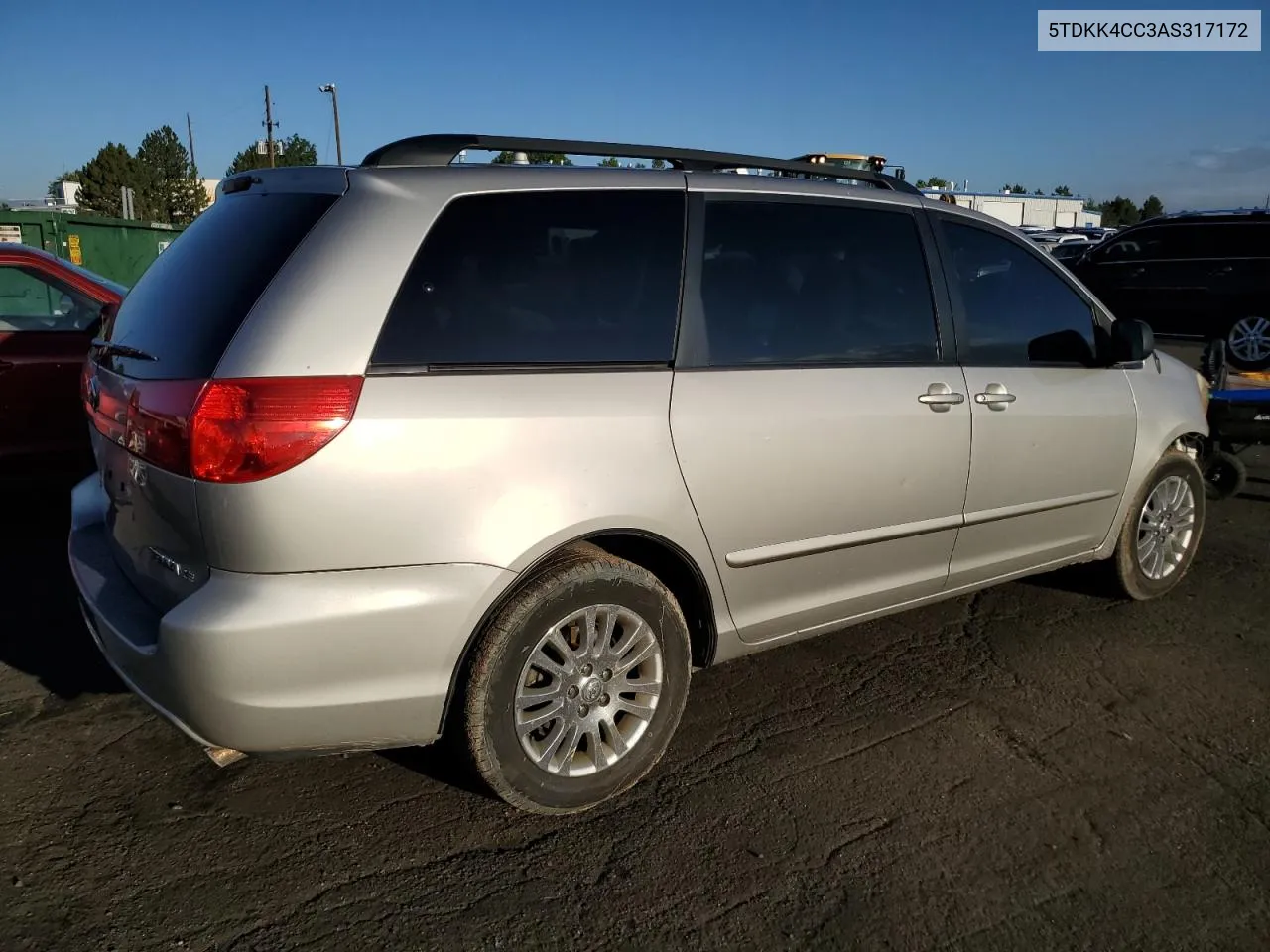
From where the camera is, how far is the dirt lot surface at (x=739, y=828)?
2.44 m

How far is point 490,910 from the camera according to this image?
249cm

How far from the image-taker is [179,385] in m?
2.44

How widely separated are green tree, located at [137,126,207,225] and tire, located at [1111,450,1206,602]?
51452 mm

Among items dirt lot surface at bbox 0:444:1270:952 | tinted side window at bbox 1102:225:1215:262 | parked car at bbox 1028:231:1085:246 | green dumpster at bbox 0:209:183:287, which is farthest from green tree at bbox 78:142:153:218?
dirt lot surface at bbox 0:444:1270:952

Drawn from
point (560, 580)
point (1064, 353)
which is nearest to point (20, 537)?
point (560, 580)

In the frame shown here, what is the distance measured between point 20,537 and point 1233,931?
18.4ft

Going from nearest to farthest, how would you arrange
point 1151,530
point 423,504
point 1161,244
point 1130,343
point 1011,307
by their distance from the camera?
point 423,504
point 1011,307
point 1130,343
point 1151,530
point 1161,244

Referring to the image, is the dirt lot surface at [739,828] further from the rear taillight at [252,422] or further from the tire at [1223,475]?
the tire at [1223,475]

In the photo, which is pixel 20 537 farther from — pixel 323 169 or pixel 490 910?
pixel 490 910

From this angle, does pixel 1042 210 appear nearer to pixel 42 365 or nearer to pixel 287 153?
pixel 287 153

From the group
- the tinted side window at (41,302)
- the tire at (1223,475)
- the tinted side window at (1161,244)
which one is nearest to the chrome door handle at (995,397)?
the tire at (1223,475)

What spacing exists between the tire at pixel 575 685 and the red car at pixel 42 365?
12.0ft

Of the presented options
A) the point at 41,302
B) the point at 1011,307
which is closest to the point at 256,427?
the point at 1011,307

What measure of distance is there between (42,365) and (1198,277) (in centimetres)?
1247
